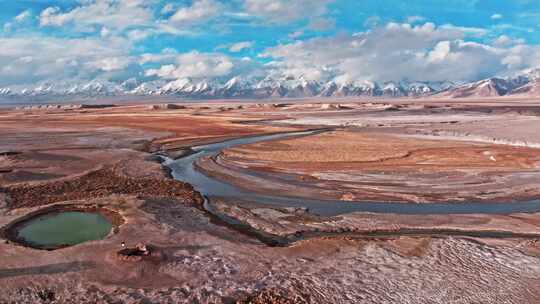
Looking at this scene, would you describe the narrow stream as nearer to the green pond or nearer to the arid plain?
the arid plain

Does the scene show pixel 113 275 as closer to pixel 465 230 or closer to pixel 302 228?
pixel 302 228

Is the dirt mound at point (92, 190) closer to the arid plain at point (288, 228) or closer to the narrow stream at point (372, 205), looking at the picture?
the arid plain at point (288, 228)

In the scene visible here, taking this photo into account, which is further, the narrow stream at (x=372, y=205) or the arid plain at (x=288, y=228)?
the narrow stream at (x=372, y=205)

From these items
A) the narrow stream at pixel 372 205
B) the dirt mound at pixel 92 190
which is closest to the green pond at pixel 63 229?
the dirt mound at pixel 92 190

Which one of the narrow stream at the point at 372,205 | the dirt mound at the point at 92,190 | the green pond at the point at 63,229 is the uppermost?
the dirt mound at the point at 92,190

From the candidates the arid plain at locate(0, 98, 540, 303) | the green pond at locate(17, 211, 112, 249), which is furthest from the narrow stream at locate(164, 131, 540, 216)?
the green pond at locate(17, 211, 112, 249)

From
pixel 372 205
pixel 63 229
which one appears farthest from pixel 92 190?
pixel 372 205

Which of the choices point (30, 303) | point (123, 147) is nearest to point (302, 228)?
point (30, 303)
